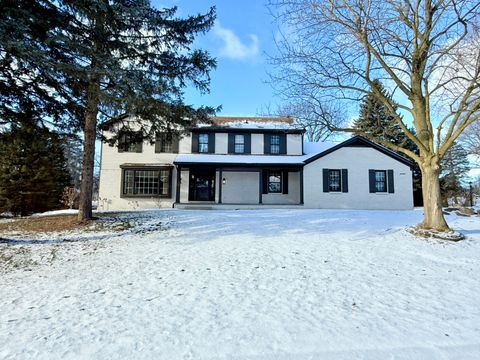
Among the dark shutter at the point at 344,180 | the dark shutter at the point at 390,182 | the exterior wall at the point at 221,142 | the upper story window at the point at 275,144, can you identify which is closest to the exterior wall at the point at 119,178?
the exterior wall at the point at 221,142

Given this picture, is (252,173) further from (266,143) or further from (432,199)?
(432,199)

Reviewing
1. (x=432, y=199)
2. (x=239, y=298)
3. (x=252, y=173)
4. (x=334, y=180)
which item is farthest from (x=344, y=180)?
(x=239, y=298)

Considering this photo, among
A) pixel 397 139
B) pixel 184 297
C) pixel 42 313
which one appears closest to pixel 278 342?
pixel 184 297

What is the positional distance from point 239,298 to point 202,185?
48.5 feet

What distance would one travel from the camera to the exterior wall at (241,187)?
61.0 ft

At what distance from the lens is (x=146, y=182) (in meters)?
17.9

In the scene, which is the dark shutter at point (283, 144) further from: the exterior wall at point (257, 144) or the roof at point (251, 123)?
the exterior wall at point (257, 144)

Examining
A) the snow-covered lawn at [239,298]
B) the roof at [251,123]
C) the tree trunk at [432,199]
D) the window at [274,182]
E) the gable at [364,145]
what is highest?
the roof at [251,123]

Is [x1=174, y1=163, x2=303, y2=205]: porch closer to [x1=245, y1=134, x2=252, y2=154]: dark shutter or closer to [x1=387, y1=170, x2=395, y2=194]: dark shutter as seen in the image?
[x1=245, y1=134, x2=252, y2=154]: dark shutter

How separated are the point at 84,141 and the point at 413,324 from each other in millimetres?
9781

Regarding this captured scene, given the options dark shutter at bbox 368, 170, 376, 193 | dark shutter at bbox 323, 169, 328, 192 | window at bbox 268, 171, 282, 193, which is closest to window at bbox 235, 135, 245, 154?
window at bbox 268, 171, 282, 193

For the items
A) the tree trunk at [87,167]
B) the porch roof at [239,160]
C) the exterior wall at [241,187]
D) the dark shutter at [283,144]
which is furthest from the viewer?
the dark shutter at [283,144]

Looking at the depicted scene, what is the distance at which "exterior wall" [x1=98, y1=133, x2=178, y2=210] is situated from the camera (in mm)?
17734

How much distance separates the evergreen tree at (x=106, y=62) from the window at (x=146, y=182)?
24.1 ft
